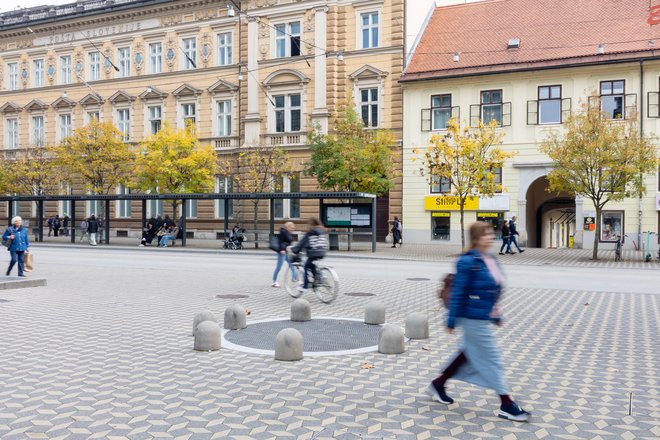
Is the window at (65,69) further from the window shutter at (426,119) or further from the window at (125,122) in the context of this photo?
the window shutter at (426,119)

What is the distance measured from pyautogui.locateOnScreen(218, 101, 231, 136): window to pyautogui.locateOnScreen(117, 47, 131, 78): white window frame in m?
8.12

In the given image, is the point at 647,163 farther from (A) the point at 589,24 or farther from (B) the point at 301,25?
(B) the point at 301,25

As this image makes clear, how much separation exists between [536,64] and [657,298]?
2203 centimetres

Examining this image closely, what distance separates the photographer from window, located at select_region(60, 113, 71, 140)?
4759cm

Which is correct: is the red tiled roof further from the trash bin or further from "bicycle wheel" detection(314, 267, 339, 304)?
"bicycle wheel" detection(314, 267, 339, 304)

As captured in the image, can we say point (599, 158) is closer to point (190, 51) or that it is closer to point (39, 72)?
point (190, 51)

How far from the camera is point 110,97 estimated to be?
45.3m

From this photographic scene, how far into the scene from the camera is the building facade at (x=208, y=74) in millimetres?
37500

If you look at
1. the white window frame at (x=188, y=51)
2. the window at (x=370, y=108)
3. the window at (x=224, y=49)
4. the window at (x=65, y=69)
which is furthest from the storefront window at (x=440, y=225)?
the window at (x=65, y=69)

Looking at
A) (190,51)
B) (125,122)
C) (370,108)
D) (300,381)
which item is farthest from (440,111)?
(300,381)

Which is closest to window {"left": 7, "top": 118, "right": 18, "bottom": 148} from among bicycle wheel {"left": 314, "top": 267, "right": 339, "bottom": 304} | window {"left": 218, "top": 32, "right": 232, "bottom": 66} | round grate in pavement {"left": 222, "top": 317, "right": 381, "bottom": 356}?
window {"left": 218, "top": 32, "right": 232, "bottom": 66}

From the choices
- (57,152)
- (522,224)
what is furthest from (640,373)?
(57,152)

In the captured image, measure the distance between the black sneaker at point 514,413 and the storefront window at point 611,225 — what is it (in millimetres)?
28972

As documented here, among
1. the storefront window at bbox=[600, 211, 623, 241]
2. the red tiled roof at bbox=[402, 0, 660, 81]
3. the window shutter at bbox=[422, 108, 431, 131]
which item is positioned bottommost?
the storefront window at bbox=[600, 211, 623, 241]
